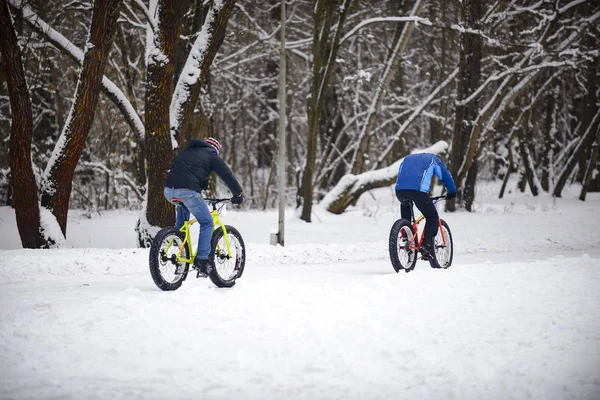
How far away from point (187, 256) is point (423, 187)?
12.1 ft

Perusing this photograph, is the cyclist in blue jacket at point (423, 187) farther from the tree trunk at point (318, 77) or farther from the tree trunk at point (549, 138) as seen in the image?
the tree trunk at point (549, 138)

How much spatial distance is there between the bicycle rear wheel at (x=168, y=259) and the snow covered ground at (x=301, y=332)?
21cm

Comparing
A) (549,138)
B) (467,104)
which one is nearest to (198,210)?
(467,104)

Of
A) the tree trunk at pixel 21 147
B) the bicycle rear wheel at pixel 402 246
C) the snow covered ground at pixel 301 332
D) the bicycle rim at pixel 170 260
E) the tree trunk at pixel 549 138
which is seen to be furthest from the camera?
the tree trunk at pixel 549 138

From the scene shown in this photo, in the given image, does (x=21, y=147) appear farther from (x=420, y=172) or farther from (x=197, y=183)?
(x=420, y=172)

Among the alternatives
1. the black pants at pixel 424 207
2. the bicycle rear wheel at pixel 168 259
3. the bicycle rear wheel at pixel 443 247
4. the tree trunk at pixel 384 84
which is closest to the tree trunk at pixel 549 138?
the tree trunk at pixel 384 84

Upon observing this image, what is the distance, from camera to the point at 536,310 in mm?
6012

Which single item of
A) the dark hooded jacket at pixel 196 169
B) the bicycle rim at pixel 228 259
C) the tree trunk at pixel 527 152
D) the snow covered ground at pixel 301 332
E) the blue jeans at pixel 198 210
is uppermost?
the tree trunk at pixel 527 152

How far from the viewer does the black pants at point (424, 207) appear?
8703mm

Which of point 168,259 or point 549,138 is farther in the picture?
point 549,138

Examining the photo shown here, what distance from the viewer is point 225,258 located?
24.5ft

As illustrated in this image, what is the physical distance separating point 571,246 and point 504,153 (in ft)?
61.1

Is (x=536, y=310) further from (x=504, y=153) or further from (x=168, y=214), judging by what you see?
(x=504, y=153)

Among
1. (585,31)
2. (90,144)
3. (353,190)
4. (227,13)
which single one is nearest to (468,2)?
(585,31)
